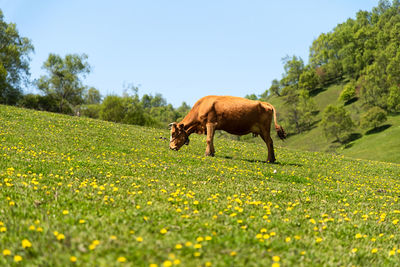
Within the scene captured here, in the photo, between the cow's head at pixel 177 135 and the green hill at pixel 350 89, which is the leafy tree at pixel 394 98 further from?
the cow's head at pixel 177 135

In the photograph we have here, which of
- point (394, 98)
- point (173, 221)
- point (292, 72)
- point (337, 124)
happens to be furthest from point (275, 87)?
point (173, 221)

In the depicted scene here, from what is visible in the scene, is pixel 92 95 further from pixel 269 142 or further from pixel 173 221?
pixel 173 221

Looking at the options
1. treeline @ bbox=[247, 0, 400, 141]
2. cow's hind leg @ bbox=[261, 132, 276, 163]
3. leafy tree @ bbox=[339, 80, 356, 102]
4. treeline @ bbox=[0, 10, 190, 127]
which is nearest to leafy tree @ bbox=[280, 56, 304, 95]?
treeline @ bbox=[247, 0, 400, 141]

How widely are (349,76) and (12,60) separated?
469 ft

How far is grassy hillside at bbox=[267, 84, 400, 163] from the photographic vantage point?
3006 inches

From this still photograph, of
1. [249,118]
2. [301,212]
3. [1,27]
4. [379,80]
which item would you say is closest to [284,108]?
[379,80]

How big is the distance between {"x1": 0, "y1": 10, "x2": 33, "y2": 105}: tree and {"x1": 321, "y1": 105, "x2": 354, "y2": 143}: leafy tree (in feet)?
297

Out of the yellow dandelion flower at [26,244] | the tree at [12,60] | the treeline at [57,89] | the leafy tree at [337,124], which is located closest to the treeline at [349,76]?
the leafy tree at [337,124]

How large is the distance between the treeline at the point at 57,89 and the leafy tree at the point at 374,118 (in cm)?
6650

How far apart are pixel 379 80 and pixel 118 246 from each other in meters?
125

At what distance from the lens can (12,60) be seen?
6956 cm

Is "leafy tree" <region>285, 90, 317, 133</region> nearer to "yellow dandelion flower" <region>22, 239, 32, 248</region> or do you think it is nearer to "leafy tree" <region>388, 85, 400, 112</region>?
"leafy tree" <region>388, 85, 400, 112</region>

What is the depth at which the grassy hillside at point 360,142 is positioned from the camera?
3006 inches

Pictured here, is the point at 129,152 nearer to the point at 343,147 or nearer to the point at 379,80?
the point at 343,147
